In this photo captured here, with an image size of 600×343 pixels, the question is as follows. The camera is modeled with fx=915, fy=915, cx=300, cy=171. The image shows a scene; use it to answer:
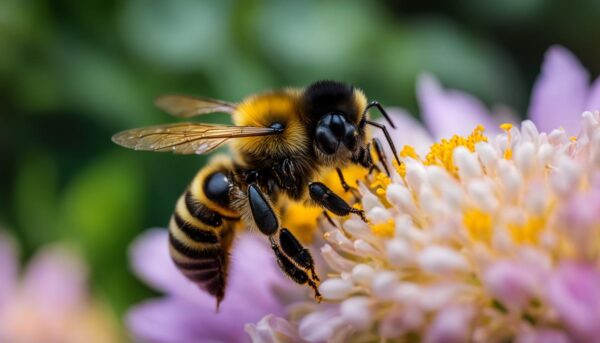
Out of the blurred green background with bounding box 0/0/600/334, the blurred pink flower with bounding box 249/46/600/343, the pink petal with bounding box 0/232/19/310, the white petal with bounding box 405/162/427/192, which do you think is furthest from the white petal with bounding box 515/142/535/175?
the pink petal with bounding box 0/232/19/310

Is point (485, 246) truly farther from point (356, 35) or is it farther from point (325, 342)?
point (356, 35)

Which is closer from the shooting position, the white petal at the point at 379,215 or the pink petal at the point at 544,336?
the pink petal at the point at 544,336

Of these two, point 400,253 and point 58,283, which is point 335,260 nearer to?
point 400,253

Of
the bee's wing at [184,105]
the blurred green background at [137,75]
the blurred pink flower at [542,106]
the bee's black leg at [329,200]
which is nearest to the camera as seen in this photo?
the bee's black leg at [329,200]

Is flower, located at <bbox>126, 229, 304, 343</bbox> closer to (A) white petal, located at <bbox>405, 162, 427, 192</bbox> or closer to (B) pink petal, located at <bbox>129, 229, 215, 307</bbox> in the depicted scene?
(B) pink petal, located at <bbox>129, 229, 215, 307</bbox>

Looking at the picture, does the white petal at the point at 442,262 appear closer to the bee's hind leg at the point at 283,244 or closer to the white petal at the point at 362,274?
the white petal at the point at 362,274

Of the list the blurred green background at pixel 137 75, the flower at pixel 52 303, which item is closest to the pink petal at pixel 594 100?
the blurred green background at pixel 137 75

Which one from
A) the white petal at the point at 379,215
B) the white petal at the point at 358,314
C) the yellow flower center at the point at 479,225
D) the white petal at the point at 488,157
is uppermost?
the white petal at the point at 488,157
